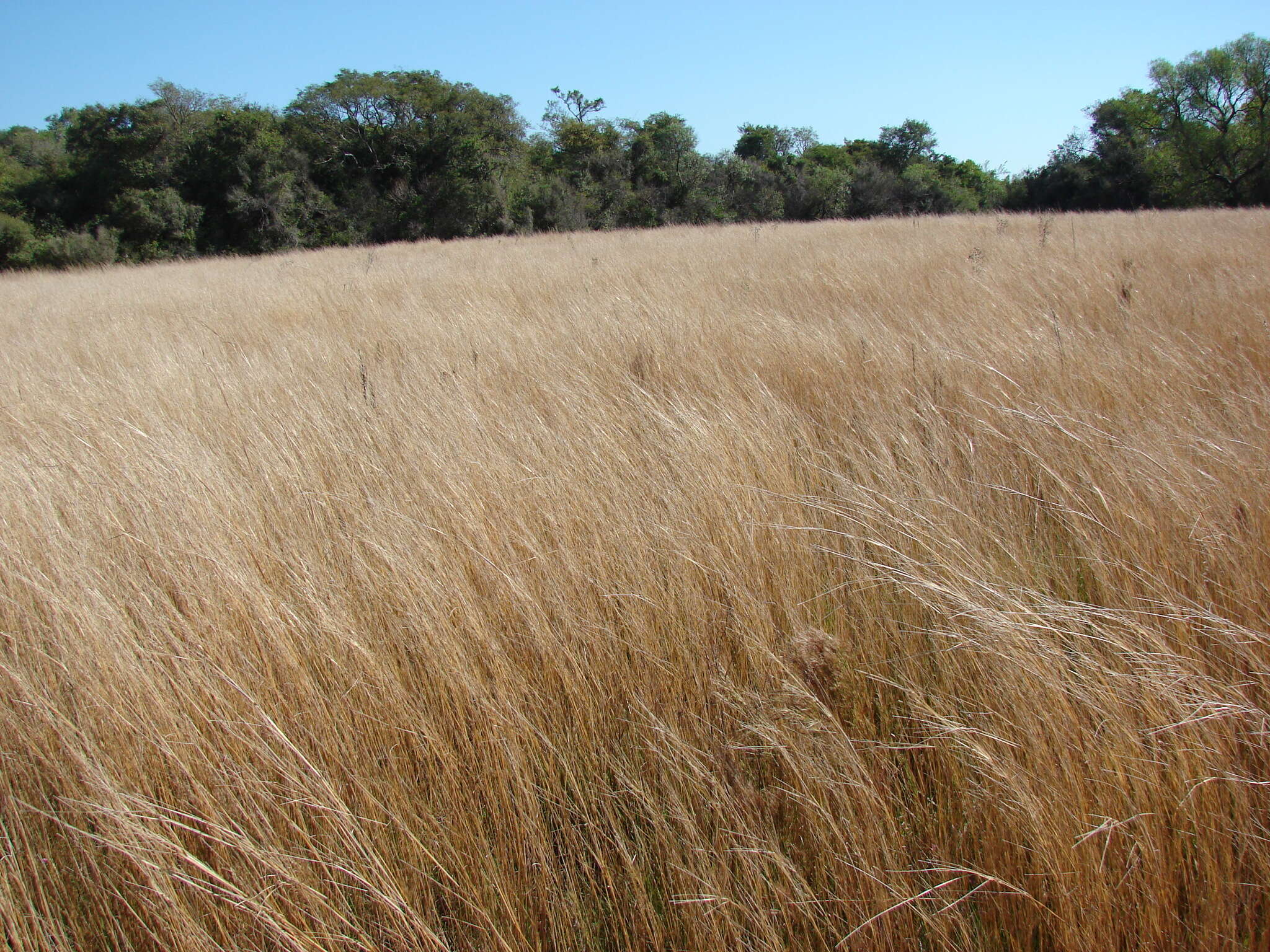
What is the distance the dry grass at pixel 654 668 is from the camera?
1034 mm

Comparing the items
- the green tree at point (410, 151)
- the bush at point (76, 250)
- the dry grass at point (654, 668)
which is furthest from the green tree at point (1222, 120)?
the bush at point (76, 250)

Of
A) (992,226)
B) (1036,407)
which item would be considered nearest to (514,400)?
(1036,407)

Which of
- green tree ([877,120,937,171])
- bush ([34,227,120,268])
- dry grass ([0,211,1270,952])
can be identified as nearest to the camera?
dry grass ([0,211,1270,952])

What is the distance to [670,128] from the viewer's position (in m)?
31.7

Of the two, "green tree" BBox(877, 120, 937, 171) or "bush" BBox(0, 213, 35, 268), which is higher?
"green tree" BBox(877, 120, 937, 171)

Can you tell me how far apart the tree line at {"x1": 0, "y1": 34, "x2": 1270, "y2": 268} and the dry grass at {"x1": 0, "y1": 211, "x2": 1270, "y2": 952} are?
2344cm

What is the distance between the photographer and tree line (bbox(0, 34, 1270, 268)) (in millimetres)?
25141

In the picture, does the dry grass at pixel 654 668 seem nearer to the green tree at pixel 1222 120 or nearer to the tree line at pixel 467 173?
the tree line at pixel 467 173

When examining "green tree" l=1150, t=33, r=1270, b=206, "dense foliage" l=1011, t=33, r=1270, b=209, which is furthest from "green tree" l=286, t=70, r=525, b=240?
"green tree" l=1150, t=33, r=1270, b=206

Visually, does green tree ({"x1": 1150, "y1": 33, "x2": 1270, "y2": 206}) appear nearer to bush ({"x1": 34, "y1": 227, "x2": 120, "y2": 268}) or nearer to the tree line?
the tree line

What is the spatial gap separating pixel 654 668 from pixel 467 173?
29.9 meters

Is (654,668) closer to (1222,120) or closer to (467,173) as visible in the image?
(467,173)

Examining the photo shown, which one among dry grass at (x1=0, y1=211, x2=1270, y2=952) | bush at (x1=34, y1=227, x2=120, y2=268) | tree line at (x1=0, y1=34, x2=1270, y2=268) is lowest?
dry grass at (x1=0, y1=211, x2=1270, y2=952)

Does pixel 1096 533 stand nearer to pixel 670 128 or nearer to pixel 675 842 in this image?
pixel 675 842
